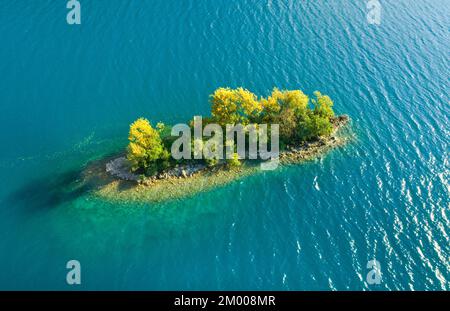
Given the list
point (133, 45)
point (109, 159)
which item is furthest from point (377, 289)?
point (133, 45)

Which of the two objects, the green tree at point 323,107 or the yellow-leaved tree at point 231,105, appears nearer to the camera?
the yellow-leaved tree at point 231,105
